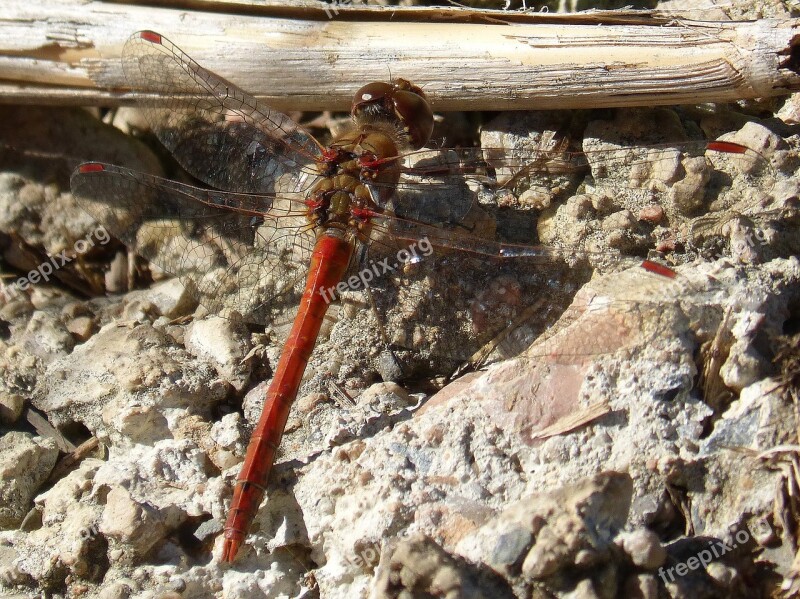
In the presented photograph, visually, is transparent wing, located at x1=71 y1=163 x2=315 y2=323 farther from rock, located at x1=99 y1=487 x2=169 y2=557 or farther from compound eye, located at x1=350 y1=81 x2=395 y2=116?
rock, located at x1=99 y1=487 x2=169 y2=557

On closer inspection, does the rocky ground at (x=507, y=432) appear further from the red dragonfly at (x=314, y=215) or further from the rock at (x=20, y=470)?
the red dragonfly at (x=314, y=215)

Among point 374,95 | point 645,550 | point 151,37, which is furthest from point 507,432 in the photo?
point 151,37

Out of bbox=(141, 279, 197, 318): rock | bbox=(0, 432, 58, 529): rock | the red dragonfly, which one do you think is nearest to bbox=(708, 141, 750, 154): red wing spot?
the red dragonfly

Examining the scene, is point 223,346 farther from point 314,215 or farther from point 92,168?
point 92,168

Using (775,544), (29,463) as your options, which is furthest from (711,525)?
(29,463)

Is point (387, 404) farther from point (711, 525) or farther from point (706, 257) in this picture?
point (706, 257)

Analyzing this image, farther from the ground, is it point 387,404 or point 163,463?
point 387,404
